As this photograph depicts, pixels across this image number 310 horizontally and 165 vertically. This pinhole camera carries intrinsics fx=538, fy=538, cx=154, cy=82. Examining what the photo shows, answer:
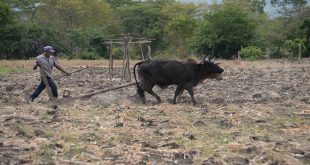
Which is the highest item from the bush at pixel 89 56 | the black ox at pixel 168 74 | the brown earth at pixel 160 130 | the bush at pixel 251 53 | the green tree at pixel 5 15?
the green tree at pixel 5 15

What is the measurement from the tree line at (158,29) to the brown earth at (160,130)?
27.6m

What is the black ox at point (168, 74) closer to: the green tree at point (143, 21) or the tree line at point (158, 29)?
the tree line at point (158, 29)

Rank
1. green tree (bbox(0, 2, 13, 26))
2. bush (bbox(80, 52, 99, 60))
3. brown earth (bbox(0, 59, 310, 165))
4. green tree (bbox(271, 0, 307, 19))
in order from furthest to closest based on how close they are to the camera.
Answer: green tree (bbox(271, 0, 307, 19)) → bush (bbox(80, 52, 99, 60)) → green tree (bbox(0, 2, 13, 26)) → brown earth (bbox(0, 59, 310, 165))

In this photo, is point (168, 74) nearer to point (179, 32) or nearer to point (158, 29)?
point (179, 32)

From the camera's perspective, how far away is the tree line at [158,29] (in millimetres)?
44844

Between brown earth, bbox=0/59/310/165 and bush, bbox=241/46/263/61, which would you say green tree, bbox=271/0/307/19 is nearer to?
bush, bbox=241/46/263/61

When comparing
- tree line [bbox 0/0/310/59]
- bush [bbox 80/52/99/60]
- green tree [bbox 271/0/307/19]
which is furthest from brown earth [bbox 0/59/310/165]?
green tree [bbox 271/0/307/19]

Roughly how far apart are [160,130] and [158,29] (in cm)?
4675

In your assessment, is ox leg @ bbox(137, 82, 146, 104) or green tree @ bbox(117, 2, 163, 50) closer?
ox leg @ bbox(137, 82, 146, 104)

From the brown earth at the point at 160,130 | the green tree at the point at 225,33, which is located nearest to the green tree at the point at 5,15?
the green tree at the point at 225,33

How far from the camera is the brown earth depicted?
24.5ft

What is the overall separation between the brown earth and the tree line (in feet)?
90.4

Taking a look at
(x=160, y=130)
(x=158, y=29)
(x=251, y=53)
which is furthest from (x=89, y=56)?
(x=160, y=130)

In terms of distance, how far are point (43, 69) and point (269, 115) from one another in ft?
18.8
